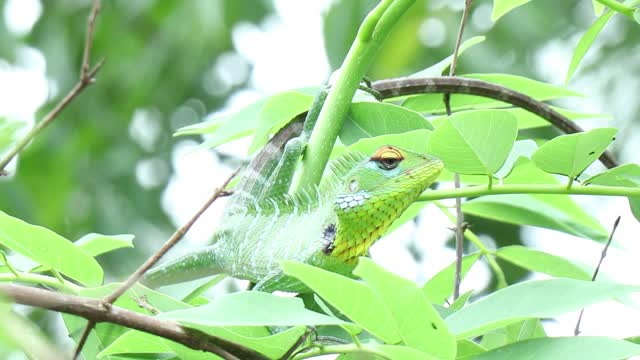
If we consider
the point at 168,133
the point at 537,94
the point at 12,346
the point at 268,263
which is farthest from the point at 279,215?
the point at 168,133

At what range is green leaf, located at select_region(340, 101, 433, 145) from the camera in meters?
1.35

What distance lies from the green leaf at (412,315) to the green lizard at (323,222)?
1.60 ft

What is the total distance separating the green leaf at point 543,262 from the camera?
1.64m

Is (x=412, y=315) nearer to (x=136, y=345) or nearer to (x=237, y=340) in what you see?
(x=237, y=340)

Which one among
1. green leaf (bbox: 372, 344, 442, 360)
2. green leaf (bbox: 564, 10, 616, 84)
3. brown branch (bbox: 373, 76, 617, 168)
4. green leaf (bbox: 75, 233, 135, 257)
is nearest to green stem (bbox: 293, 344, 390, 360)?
green leaf (bbox: 372, 344, 442, 360)

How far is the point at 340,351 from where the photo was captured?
96cm

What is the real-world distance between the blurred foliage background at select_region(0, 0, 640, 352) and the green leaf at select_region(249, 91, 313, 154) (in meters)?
2.45

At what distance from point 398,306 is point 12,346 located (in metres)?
0.53

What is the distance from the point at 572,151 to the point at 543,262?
0.50 m

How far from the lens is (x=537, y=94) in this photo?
158cm

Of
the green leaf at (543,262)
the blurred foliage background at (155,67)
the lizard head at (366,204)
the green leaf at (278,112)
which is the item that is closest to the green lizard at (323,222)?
the lizard head at (366,204)

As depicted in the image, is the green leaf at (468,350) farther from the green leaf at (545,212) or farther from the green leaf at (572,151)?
the green leaf at (545,212)

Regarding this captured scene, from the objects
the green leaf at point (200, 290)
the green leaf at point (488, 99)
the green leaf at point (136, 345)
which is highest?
the green leaf at point (488, 99)

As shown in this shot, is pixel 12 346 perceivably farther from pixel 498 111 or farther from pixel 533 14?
pixel 533 14
